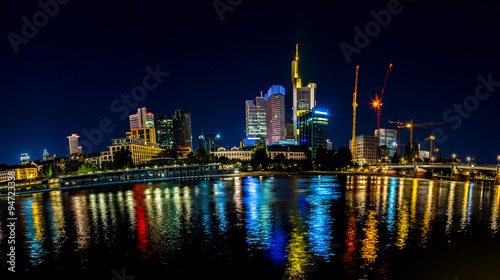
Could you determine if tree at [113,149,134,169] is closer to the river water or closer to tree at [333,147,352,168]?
the river water

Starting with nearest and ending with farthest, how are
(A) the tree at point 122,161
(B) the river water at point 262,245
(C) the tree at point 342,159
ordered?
(B) the river water at point 262,245 → (A) the tree at point 122,161 → (C) the tree at point 342,159

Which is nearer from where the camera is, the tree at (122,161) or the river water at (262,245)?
the river water at (262,245)

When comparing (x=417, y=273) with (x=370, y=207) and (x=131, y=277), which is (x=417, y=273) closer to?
(x=131, y=277)

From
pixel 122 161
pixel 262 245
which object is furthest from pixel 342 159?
pixel 262 245

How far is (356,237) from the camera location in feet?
79.8

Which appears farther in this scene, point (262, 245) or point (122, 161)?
point (122, 161)

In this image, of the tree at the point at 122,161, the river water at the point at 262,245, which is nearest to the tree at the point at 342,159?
the tree at the point at 122,161

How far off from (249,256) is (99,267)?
10.7m

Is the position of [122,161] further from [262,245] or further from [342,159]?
[262,245]

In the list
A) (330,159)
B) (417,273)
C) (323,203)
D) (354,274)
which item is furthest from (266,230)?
(330,159)

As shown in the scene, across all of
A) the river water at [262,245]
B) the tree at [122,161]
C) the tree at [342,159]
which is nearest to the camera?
the river water at [262,245]

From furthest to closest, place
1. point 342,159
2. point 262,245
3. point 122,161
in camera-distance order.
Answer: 1. point 342,159
2. point 122,161
3. point 262,245

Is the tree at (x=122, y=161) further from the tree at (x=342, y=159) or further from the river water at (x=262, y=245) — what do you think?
the tree at (x=342, y=159)

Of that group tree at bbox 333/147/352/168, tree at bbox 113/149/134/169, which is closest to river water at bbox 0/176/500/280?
tree at bbox 113/149/134/169
